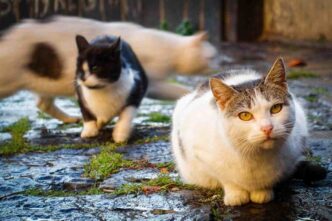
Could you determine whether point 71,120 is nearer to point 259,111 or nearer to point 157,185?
point 157,185

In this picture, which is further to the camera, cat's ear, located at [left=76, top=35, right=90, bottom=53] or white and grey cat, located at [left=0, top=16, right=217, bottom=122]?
white and grey cat, located at [left=0, top=16, right=217, bottom=122]

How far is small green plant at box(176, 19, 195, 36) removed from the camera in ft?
38.1

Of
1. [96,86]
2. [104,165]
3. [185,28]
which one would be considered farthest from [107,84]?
[185,28]

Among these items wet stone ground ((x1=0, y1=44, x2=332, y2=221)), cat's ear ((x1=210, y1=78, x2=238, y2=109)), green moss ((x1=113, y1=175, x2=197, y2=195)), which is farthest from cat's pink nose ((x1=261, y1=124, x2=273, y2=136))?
green moss ((x1=113, y1=175, x2=197, y2=195))

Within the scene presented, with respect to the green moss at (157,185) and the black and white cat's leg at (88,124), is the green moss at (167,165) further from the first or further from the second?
the black and white cat's leg at (88,124)

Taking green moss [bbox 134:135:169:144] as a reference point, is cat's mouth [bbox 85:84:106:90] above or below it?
above

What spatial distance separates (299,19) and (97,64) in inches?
267

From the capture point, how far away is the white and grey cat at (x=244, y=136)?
2.58 m

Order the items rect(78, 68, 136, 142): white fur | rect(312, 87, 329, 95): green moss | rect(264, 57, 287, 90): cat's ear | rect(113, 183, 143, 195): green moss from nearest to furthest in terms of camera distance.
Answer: rect(264, 57, 287, 90): cat's ear < rect(113, 183, 143, 195): green moss < rect(78, 68, 136, 142): white fur < rect(312, 87, 329, 95): green moss

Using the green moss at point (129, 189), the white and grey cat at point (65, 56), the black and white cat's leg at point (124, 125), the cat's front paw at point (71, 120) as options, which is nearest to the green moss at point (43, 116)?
the white and grey cat at point (65, 56)

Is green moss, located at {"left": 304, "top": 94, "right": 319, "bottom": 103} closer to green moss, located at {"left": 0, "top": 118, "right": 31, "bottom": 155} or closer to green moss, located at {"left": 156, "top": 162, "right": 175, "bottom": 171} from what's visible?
green moss, located at {"left": 156, "top": 162, "right": 175, "bottom": 171}

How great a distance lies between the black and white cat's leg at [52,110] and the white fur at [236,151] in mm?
2338

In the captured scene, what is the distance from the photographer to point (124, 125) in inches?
180

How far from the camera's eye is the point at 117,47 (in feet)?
14.9
